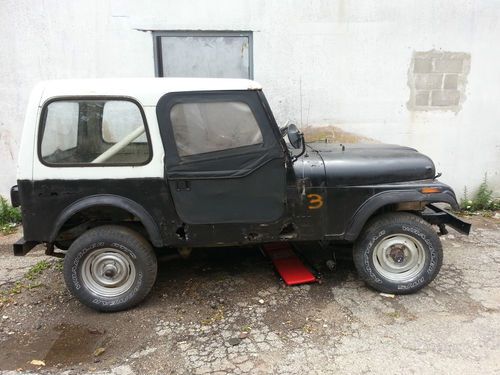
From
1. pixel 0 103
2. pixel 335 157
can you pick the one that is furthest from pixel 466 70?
pixel 0 103

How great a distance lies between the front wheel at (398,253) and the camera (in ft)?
11.7

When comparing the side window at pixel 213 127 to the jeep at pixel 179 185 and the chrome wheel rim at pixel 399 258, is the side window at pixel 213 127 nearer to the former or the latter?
the jeep at pixel 179 185

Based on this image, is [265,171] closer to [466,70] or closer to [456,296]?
[456,296]

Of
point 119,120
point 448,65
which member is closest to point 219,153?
point 119,120

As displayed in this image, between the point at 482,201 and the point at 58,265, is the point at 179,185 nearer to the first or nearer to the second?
the point at 58,265

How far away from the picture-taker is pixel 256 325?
3.26 m

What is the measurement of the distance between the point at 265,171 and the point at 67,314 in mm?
2090

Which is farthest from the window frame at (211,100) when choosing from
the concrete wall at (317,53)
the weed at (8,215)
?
the weed at (8,215)

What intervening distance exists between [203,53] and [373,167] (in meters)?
2.94

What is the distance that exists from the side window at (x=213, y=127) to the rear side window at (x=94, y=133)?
297 millimetres

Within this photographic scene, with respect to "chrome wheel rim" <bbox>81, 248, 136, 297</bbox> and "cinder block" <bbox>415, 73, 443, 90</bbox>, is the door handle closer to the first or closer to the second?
"chrome wheel rim" <bbox>81, 248, 136, 297</bbox>

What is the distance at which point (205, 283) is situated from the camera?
3928 mm

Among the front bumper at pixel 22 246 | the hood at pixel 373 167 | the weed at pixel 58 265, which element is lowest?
the weed at pixel 58 265

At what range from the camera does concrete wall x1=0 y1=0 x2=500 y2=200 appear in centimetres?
517
